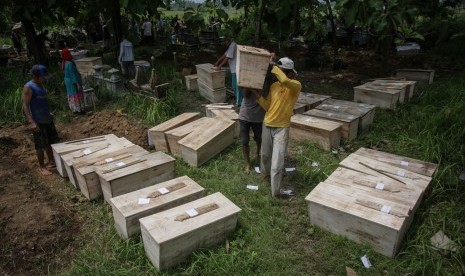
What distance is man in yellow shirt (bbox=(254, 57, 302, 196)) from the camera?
4734 millimetres

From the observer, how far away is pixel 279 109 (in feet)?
15.8

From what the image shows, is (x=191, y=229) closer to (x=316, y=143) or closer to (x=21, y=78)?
→ (x=316, y=143)

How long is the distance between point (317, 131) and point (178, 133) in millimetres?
2334

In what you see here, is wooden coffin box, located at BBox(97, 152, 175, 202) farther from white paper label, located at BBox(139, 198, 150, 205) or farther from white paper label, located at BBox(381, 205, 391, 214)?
white paper label, located at BBox(381, 205, 391, 214)

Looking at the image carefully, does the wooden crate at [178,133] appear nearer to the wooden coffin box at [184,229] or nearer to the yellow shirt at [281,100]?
the yellow shirt at [281,100]

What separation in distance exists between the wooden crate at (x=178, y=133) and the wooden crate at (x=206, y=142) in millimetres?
127

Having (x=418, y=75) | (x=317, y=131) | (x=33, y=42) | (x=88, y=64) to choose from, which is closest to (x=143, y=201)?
(x=317, y=131)

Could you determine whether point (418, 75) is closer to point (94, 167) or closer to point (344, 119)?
point (344, 119)

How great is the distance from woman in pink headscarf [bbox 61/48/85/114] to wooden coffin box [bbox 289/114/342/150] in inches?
190

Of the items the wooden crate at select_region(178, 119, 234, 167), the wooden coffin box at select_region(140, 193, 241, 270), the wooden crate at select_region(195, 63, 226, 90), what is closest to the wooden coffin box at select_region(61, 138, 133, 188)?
the wooden crate at select_region(178, 119, 234, 167)

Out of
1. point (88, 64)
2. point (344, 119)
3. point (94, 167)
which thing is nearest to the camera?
point (94, 167)

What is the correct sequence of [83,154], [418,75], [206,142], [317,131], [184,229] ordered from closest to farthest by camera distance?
[184,229]
[83,154]
[206,142]
[317,131]
[418,75]

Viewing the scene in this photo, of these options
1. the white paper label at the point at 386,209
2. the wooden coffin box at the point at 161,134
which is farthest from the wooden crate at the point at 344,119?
the white paper label at the point at 386,209

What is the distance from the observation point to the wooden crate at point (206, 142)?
19.2ft
